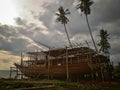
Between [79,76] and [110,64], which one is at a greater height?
[110,64]

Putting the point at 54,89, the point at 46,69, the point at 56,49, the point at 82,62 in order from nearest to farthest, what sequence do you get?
the point at 54,89 → the point at 82,62 → the point at 56,49 → the point at 46,69

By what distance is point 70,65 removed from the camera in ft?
104

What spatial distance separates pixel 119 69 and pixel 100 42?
13.6 m

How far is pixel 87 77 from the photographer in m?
34.0

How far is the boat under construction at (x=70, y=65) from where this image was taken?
30688 millimetres

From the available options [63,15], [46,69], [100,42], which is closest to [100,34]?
[100,42]

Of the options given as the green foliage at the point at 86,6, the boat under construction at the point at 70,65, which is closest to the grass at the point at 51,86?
the boat under construction at the point at 70,65

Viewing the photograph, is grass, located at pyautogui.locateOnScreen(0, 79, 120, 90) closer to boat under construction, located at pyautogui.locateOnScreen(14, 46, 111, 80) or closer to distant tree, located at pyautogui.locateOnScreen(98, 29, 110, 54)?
boat under construction, located at pyautogui.locateOnScreen(14, 46, 111, 80)

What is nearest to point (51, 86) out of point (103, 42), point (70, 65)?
point (70, 65)

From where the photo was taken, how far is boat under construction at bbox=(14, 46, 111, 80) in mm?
30688

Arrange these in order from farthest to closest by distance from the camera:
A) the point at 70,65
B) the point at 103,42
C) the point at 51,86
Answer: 1. the point at 103,42
2. the point at 70,65
3. the point at 51,86

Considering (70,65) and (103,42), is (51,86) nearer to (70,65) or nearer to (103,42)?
(70,65)

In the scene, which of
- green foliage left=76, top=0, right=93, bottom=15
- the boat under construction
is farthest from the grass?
green foliage left=76, top=0, right=93, bottom=15

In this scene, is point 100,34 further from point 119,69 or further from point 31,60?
point 31,60
